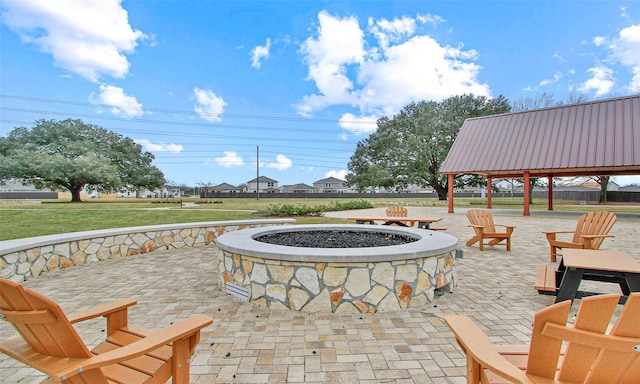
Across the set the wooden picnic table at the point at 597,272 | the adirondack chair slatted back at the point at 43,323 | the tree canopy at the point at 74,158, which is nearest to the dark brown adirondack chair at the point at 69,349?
the adirondack chair slatted back at the point at 43,323

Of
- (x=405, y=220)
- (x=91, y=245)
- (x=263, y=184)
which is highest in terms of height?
(x=263, y=184)

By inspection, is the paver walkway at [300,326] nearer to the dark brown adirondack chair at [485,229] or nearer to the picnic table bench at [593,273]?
the picnic table bench at [593,273]

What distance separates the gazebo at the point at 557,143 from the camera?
14.0 m

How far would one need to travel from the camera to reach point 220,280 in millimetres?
4469

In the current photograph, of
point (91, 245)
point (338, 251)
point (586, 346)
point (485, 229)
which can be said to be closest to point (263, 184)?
point (91, 245)

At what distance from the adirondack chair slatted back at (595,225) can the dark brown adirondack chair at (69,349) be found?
6684 millimetres

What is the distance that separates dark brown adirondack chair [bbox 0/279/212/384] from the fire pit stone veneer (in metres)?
1.88

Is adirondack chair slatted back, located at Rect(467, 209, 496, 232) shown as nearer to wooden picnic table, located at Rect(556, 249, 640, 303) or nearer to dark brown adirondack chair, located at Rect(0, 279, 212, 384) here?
wooden picnic table, located at Rect(556, 249, 640, 303)

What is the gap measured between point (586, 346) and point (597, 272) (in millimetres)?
2829

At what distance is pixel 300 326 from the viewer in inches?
129

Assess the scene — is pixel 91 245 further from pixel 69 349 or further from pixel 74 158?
pixel 74 158

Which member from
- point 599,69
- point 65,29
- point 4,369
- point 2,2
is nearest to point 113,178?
point 65,29

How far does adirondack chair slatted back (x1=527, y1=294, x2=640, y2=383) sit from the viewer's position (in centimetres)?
125

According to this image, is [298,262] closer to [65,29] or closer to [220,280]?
[220,280]
